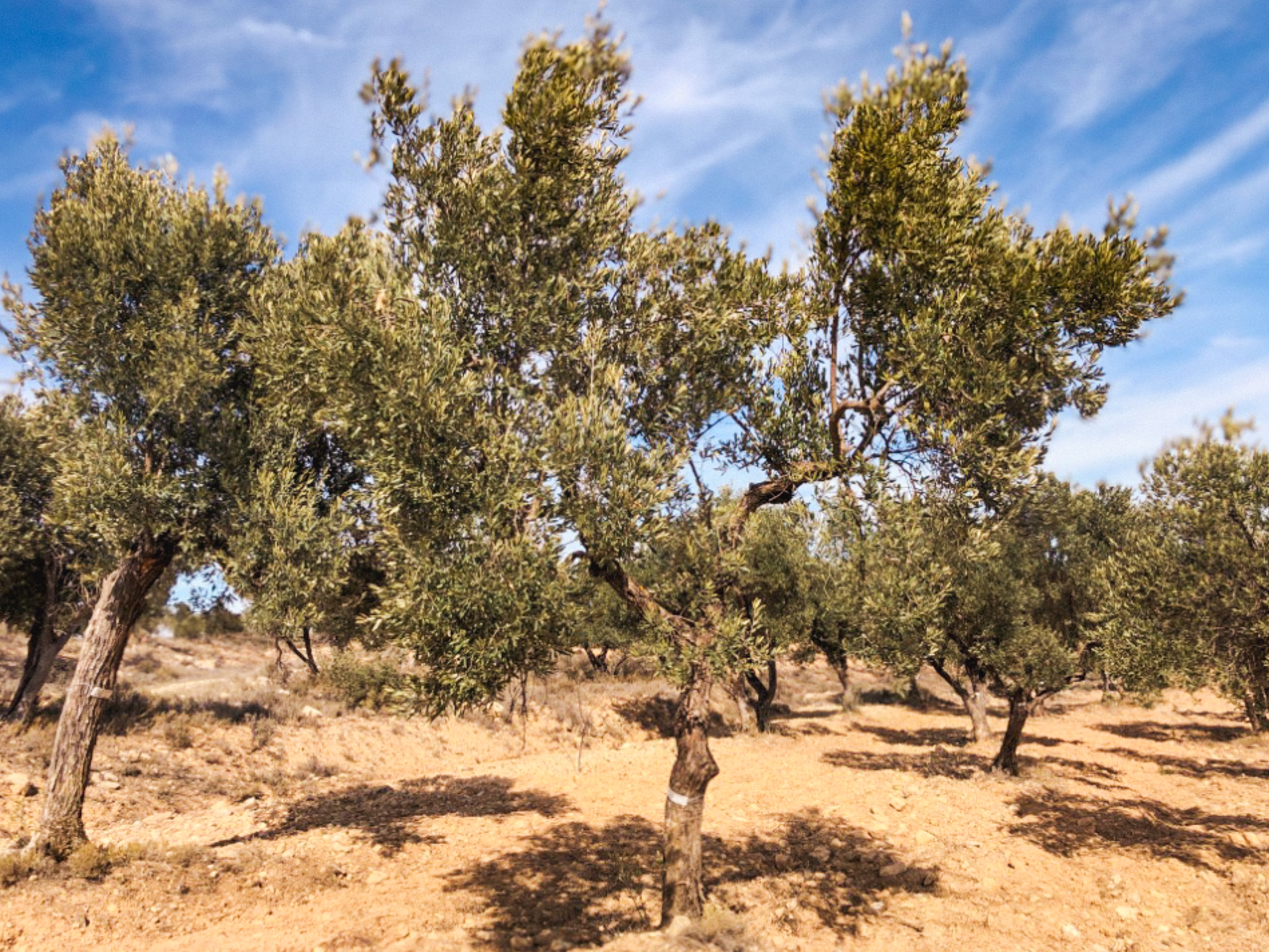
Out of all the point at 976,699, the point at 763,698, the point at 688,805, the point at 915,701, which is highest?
the point at 688,805

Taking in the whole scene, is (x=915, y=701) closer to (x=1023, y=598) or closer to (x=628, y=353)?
(x=1023, y=598)

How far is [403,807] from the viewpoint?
2134 cm

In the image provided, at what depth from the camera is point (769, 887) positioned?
1391 centimetres

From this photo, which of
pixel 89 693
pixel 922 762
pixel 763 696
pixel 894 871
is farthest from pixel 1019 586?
pixel 89 693

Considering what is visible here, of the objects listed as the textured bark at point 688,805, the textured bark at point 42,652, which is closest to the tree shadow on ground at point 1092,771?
the textured bark at point 688,805

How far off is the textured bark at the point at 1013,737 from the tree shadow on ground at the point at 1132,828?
2.23 m

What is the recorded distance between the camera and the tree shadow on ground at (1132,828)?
1652 cm

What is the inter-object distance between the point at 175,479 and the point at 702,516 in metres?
11.0

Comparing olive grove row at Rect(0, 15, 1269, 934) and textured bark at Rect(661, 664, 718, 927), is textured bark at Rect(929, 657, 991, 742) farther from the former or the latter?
textured bark at Rect(661, 664, 718, 927)

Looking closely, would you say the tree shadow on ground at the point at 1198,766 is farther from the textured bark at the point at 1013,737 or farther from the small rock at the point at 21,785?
the small rock at the point at 21,785

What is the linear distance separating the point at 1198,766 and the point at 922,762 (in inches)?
436

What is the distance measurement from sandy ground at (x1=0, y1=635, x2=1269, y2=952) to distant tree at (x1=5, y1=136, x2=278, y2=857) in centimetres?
405

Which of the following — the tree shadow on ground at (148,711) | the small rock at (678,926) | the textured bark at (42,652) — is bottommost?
the small rock at (678,926)

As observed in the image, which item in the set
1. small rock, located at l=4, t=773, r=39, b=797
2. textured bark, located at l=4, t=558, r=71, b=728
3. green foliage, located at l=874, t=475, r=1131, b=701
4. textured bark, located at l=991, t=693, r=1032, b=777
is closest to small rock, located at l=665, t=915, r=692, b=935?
green foliage, located at l=874, t=475, r=1131, b=701
